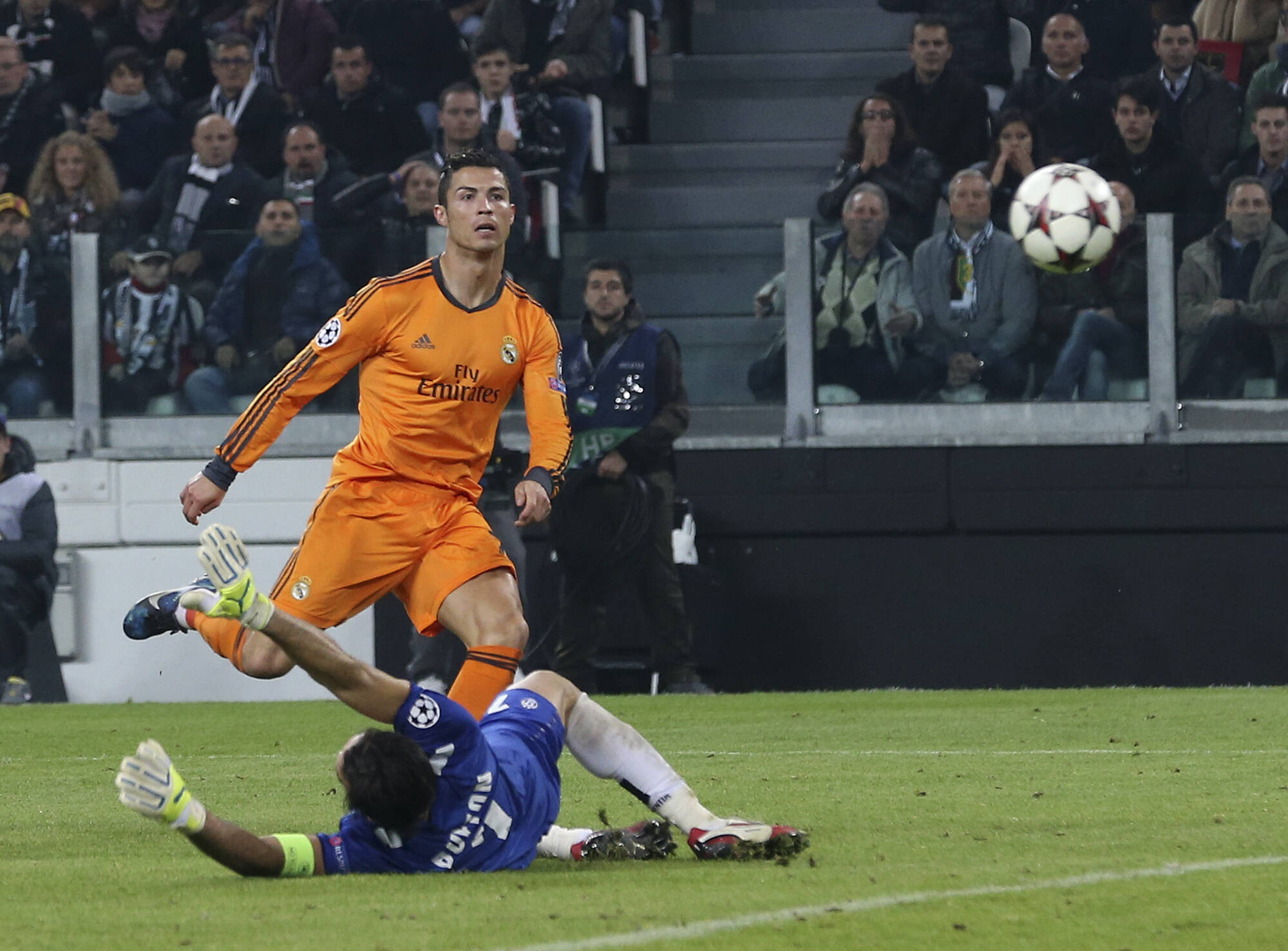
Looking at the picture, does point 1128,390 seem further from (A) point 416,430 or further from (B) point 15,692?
(B) point 15,692

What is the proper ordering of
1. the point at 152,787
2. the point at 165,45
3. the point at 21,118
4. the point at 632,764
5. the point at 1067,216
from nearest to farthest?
the point at 152,787, the point at 632,764, the point at 1067,216, the point at 21,118, the point at 165,45

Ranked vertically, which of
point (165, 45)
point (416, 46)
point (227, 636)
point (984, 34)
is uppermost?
point (165, 45)

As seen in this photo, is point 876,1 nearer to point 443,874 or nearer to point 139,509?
point 139,509

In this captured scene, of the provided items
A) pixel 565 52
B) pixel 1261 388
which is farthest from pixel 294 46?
pixel 1261 388

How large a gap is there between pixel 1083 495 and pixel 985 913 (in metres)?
8.28

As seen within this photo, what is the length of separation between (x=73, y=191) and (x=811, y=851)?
1091cm

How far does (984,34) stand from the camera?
1562 cm

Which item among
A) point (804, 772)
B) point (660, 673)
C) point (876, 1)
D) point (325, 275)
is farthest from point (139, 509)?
point (876, 1)

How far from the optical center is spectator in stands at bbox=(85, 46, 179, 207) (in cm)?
1638

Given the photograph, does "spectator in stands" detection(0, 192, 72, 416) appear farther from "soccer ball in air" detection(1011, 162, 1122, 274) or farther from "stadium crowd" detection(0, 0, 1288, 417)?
"soccer ball in air" detection(1011, 162, 1122, 274)

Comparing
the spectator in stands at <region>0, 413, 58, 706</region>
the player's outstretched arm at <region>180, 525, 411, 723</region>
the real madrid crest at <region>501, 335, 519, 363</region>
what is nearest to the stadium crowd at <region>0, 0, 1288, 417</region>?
the spectator in stands at <region>0, 413, 58, 706</region>

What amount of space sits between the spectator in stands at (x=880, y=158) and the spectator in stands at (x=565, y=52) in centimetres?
198

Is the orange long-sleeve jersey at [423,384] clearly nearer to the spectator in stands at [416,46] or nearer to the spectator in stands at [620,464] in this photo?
the spectator in stands at [620,464]

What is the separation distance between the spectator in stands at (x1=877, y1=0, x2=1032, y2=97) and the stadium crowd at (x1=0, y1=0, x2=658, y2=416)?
104 inches
